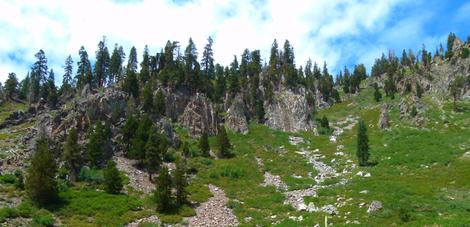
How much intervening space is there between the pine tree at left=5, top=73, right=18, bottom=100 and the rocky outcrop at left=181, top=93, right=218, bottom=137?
76.2 meters

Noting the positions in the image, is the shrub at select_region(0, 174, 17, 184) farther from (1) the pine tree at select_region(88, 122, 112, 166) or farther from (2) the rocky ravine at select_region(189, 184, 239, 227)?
(2) the rocky ravine at select_region(189, 184, 239, 227)

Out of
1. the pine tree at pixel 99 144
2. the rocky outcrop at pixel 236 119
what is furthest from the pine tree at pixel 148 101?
the pine tree at pixel 99 144

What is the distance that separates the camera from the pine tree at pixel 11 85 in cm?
14488

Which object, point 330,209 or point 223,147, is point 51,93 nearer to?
point 223,147

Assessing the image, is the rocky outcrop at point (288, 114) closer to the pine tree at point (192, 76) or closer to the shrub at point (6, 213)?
the pine tree at point (192, 76)

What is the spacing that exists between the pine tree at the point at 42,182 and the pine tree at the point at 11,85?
104980 millimetres

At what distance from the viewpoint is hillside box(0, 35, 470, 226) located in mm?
49656

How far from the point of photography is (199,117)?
314 feet

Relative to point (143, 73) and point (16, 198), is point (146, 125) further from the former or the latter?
point (143, 73)

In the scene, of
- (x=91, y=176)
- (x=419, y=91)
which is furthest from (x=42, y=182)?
(x=419, y=91)

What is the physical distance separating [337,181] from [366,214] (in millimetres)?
19845

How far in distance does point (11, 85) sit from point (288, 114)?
9267 cm

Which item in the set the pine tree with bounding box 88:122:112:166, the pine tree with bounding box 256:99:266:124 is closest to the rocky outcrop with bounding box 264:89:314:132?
the pine tree with bounding box 256:99:266:124

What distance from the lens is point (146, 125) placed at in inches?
2992
